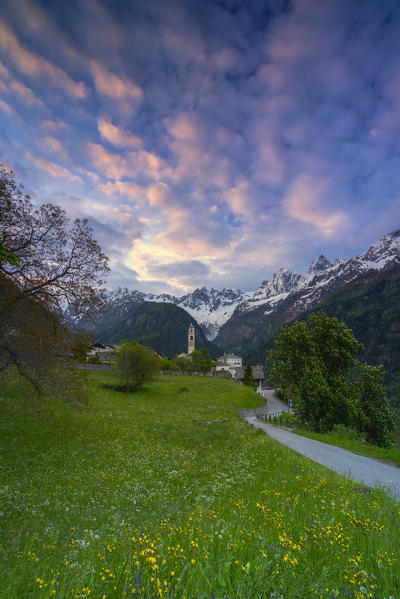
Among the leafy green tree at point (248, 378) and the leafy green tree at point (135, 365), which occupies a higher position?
the leafy green tree at point (135, 365)

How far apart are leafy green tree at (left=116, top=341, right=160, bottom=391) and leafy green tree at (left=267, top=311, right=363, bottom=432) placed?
25670 mm

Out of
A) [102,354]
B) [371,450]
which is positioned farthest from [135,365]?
[102,354]

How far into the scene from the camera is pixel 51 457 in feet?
49.8

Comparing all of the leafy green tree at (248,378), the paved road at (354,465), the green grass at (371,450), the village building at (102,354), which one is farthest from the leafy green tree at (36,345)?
the leafy green tree at (248,378)

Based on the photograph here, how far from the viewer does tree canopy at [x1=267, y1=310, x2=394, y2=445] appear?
3038cm

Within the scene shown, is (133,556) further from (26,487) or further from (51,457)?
(51,457)

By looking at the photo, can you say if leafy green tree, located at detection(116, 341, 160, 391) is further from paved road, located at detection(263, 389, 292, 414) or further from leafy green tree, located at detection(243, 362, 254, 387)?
leafy green tree, located at detection(243, 362, 254, 387)

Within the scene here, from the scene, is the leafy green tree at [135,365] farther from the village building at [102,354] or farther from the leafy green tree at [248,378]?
the leafy green tree at [248,378]

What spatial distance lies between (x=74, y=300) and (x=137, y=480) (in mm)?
11969

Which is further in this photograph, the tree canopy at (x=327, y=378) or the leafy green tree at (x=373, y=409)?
the leafy green tree at (x=373, y=409)

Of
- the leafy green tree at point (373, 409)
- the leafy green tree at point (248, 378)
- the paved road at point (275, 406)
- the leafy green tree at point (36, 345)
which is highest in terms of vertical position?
the leafy green tree at point (36, 345)

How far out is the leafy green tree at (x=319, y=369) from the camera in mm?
30203

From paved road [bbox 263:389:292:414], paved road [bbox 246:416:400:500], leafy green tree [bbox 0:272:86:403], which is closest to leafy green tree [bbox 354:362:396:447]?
paved road [bbox 246:416:400:500]

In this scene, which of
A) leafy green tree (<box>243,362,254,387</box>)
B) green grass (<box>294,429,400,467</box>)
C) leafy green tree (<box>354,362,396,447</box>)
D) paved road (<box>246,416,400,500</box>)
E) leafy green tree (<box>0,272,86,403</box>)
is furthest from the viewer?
leafy green tree (<box>243,362,254,387</box>)
